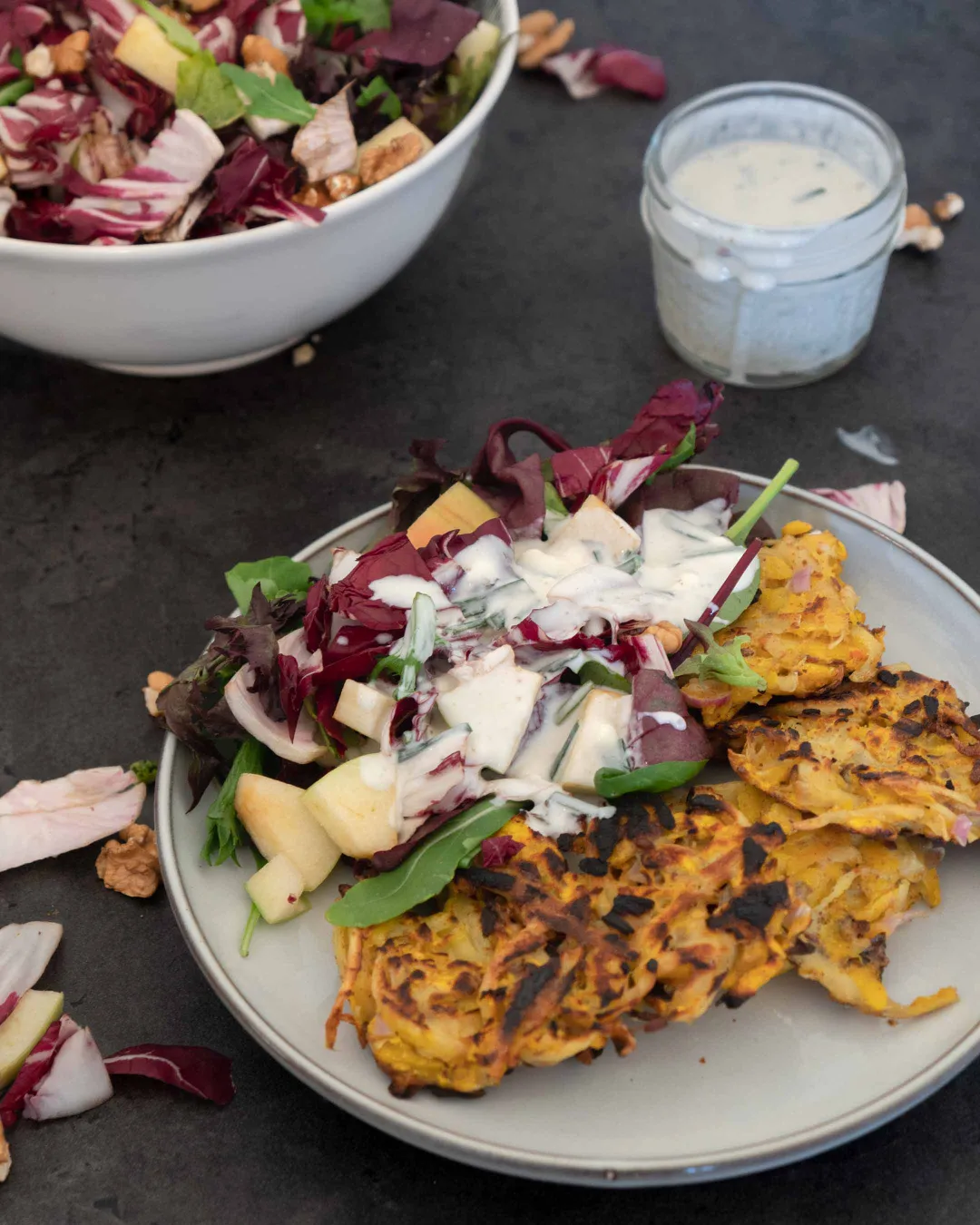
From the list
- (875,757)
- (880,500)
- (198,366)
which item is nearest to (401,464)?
(198,366)

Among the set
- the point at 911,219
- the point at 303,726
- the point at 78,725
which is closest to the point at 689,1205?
the point at 303,726

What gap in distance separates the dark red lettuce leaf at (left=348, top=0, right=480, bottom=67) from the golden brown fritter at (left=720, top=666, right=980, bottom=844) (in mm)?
1899

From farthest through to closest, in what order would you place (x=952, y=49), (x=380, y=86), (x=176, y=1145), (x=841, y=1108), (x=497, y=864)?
(x=952, y=49) → (x=380, y=86) → (x=176, y=1145) → (x=497, y=864) → (x=841, y=1108)

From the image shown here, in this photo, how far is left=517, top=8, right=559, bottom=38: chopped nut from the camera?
4453 mm

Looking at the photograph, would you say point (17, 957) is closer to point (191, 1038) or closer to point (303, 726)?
point (191, 1038)

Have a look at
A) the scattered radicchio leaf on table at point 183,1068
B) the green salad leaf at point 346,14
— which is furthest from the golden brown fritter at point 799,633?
the green salad leaf at point 346,14

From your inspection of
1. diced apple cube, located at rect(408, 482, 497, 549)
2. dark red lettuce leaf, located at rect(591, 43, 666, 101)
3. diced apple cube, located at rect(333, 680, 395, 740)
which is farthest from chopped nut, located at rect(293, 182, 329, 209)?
dark red lettuce leaf, located at rect(591, 43, 666, 101)

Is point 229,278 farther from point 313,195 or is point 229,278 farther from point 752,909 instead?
point 752,909

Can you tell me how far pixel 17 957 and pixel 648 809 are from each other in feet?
4.19

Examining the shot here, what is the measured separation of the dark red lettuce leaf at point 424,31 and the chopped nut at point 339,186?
412 millimetres

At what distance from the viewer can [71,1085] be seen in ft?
7.86

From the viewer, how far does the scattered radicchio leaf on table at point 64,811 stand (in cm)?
276

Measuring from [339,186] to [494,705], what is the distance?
1.42 meters

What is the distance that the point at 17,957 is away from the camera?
2586 mm
